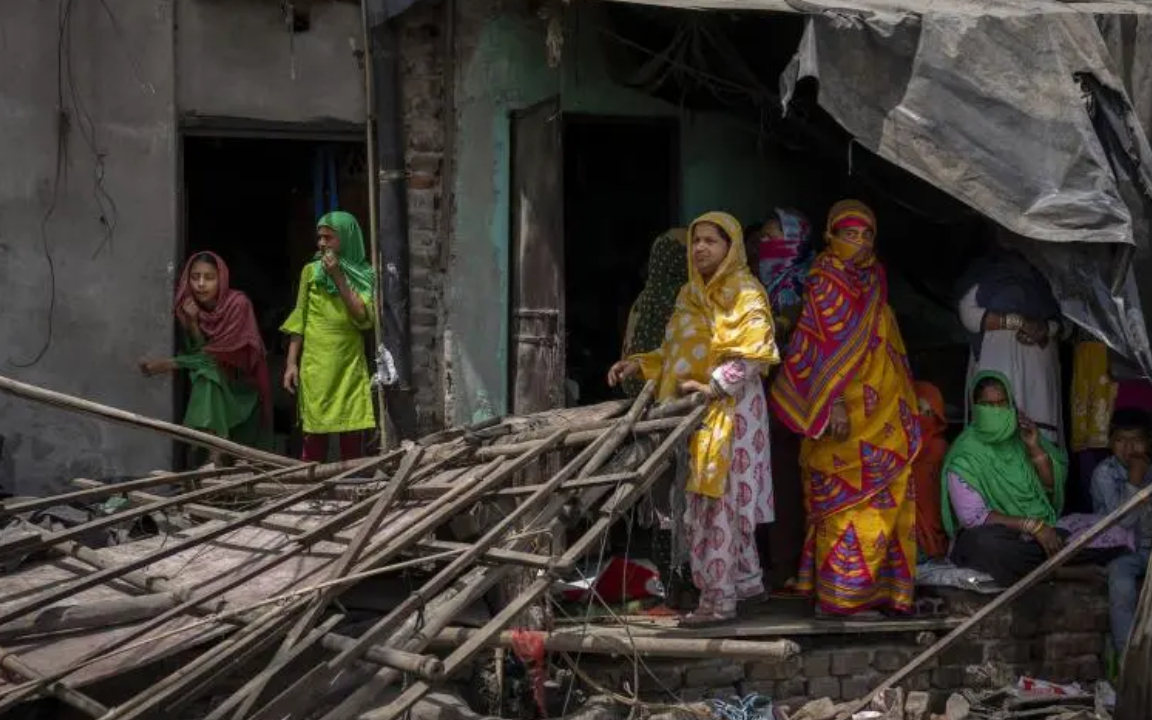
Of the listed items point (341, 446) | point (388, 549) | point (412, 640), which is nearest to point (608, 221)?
point (341, 446)

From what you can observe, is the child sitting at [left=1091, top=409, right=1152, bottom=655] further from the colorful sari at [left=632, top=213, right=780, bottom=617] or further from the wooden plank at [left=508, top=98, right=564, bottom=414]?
the wooden plank at [left=508, top=98, right=564, bottom=414]

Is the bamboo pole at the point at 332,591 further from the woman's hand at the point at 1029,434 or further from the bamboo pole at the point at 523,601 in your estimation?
the woman's hand at the point at 1029,434

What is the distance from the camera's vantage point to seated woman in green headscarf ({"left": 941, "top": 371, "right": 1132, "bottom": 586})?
6711 mm

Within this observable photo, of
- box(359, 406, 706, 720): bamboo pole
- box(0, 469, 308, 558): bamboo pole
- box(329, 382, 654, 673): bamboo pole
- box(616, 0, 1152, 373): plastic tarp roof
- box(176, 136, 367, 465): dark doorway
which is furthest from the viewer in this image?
box(176, 136, 367, 465): dark doorway

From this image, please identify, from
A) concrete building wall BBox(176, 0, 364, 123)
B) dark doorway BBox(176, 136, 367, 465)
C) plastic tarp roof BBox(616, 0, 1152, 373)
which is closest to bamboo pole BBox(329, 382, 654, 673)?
plastic tarp roof BBox(616, 0, 1152, 373)

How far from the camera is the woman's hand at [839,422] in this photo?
6.63 m

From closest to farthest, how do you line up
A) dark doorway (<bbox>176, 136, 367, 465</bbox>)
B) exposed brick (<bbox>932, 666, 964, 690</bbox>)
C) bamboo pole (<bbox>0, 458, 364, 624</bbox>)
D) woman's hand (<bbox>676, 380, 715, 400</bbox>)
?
bamboo pole (<bbox>0, 458, 364, 624</bbox>), woman's hand (<bbox>676, 380, 715, 400</bbox>), exposed brick (<bbox>932, 666, 964, 690</bbox>), dark doorway (<bbox>176, 136, 367, 465</bbox>)

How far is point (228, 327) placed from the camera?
821cm

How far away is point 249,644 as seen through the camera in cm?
471

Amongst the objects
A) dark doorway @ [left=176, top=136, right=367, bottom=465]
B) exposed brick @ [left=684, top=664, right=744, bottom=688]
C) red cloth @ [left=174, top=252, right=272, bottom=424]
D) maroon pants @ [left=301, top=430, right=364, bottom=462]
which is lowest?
exposed brick @ [left=684, top=664, right=744, bottom=688]

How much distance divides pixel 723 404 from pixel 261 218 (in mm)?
5784

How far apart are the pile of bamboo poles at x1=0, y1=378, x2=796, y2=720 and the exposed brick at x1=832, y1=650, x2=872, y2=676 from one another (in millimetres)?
762

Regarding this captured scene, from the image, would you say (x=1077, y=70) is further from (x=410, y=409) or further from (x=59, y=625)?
(x=59, y=625)

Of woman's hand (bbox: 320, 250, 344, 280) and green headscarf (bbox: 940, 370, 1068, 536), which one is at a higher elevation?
woman's hand (bbox: 320, 250, 344, 280)
